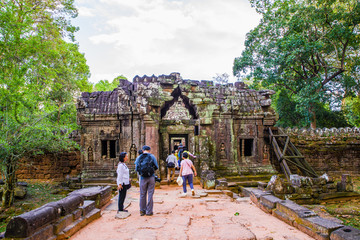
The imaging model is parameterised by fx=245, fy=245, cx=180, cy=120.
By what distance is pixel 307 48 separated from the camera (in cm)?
1523

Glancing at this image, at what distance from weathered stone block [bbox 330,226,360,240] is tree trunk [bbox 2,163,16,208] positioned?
10025 millimetres

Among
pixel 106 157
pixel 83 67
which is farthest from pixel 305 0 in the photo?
pixel 83 67

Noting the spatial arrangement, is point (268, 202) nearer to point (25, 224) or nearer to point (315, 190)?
point (315, 190)

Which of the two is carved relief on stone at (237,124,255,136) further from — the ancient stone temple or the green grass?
the green grass

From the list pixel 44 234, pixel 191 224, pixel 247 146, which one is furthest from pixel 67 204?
pixel 247 146

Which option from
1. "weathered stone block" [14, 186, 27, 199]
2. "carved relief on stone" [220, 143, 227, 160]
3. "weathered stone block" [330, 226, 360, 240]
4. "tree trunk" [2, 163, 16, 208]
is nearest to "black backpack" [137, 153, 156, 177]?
"weathered stone block" [330, 226, 360, 240]

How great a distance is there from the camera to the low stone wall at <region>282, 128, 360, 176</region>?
48.6ft

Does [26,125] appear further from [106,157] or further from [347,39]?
[347,39]

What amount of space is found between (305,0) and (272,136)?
10542 mm

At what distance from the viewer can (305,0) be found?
16.8m

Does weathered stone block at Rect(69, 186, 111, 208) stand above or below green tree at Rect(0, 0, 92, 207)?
below

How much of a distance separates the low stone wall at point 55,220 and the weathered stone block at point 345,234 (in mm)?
4285

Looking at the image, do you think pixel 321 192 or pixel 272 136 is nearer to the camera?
pixel 321 192

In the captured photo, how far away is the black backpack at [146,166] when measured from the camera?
5.30 meters
